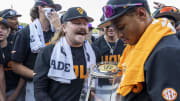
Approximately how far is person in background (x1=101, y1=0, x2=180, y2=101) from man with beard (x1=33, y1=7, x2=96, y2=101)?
0.98 m

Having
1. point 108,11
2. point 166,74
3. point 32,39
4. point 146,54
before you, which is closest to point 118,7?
point 108,11

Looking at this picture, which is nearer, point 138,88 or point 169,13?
point 138,88

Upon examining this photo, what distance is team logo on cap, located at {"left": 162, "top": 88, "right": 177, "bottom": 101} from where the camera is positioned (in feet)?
2.85

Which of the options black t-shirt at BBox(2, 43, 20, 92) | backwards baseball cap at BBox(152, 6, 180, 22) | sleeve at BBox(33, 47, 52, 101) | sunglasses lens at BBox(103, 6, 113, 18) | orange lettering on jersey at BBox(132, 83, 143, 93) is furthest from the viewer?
black t-shirt at BBox(2, 43, 20, 92)

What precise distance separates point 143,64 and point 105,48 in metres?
2.52

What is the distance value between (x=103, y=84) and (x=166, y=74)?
572mm

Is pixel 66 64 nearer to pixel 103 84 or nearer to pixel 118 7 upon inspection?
pixel 103 84

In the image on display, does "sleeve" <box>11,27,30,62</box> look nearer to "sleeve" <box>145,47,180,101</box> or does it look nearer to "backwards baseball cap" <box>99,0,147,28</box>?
"backwards baseball cap" <box>99,0,147,28</box>

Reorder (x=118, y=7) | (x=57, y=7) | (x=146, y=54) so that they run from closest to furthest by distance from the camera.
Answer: (x=146, y=54), (x=118, y=7), (x=57, y=7)

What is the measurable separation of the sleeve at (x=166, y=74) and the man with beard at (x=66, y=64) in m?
1.14

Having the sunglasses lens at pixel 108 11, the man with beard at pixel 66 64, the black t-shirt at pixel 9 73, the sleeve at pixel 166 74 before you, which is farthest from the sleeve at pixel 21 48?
the sleeve at pixel 166 74

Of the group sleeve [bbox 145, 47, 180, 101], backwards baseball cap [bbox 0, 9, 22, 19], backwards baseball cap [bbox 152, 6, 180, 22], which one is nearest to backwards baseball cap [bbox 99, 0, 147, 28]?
Answer: sleeve [bbox 145, 47, 180, 101]

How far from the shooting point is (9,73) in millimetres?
2939

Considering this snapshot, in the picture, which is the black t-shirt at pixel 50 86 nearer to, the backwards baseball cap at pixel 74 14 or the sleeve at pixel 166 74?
the backwards baseball cap at pixel 74 14
